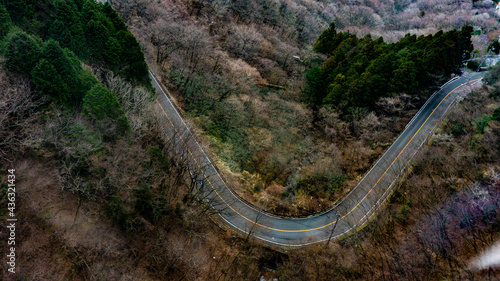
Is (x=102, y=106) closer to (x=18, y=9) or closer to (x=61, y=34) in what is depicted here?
(x=61, y=34)

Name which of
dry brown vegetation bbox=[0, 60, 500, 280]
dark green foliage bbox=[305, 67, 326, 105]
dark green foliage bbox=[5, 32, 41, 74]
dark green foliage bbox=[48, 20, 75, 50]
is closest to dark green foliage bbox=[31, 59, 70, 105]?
dark green foliage bbox=[5, 32, 41, 74]

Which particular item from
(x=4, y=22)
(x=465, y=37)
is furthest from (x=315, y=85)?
(x=4, y=22)

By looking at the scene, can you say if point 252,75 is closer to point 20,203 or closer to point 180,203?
point 180,203

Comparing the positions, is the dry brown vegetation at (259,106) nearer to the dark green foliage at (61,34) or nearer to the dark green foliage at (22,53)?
the dark green foliage at (61,34)

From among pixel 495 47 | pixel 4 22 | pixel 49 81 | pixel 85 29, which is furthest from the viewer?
pixel 495 47

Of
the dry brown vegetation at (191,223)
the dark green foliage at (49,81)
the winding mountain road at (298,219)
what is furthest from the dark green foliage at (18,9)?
the winding mountain road at (298,219)

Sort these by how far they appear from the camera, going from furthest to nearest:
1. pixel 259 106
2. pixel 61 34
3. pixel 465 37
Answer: pixel 259 106 → pixel 465 37 → pixel 61 34

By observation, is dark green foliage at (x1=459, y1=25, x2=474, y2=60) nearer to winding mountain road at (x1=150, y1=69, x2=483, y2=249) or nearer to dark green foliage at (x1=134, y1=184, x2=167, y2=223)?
winding mountain road at (x1=150, y1=69, x2=483, y2=249)
